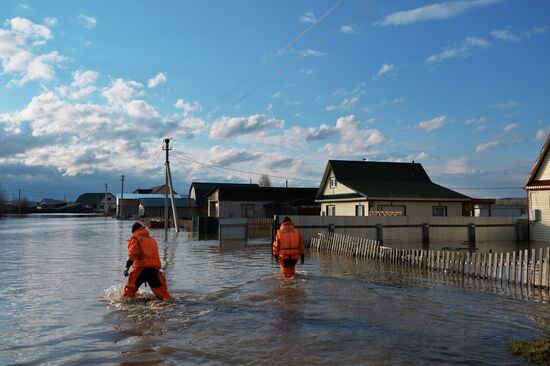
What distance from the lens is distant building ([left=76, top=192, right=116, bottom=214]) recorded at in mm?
143525

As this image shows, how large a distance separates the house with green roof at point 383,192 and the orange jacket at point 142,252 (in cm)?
2191

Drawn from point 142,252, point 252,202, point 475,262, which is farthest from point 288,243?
point 252,202

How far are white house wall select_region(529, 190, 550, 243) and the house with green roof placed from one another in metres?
5.25

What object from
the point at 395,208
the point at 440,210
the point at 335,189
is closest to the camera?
the point at 395,208

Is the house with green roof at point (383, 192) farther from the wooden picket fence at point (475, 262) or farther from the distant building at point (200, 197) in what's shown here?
the distant building at point (200, 197)

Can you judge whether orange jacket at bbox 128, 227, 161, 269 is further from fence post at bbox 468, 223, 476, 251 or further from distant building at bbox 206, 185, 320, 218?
distant building at bbox 206, 185, 320, 218

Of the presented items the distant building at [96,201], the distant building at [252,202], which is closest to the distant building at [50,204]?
the distant building at [96,201]

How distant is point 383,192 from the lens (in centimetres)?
3172

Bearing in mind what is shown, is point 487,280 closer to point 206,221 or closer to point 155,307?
point 155,307

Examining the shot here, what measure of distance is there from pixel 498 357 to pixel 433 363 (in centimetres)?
101

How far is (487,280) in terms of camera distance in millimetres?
13609

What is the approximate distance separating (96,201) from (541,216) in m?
146

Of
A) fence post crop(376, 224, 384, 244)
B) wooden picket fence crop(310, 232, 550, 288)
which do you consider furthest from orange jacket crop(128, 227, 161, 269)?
fence post crop(376, 224, 384, 244)

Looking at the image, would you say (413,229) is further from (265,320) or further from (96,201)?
(96,201)
